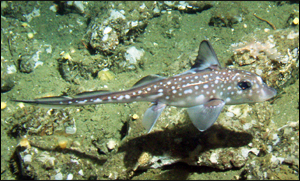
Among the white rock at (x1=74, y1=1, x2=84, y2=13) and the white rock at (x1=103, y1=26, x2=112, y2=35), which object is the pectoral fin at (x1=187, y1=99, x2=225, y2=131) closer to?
the white rock at (x1=103, y1=26, x2=112, y2=35)

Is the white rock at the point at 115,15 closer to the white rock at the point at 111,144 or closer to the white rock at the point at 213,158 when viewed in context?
the white rock at the point at 111,144

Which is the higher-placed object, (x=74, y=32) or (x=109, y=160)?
(x=74, y=32)

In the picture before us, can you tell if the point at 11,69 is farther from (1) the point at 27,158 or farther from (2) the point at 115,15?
(2) the point at 115,15

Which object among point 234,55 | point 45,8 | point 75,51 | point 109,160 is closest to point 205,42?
point 234,55

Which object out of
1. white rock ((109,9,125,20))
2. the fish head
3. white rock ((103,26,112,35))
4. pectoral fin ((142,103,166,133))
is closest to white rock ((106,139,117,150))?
pectoral fin ((142,103,166,133))

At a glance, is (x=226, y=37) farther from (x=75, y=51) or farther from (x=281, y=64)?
(x=75, y=51)

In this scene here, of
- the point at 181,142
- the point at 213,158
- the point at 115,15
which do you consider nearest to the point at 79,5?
the point at 115,15
